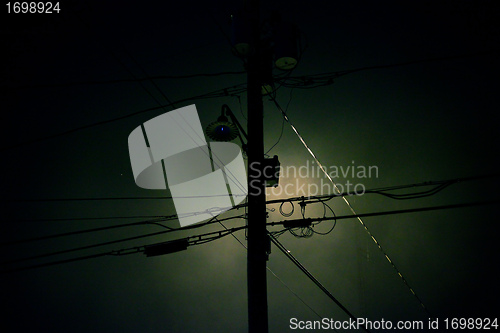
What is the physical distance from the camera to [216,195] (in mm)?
10477

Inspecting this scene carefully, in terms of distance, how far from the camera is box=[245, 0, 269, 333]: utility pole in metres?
4.61

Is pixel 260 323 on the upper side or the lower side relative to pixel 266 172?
lower

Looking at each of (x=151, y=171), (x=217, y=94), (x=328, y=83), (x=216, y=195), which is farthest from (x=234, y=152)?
(x=328, y=83)

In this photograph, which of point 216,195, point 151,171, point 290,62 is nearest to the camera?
point 290,62

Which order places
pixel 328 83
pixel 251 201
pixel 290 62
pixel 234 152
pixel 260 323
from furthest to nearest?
pixel 234 152, pixel 328 83, pixel 290 62, pixel 251 201, pixel 260 323

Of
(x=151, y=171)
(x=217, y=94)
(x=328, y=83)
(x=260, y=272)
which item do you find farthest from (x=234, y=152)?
(x=260, y=272)

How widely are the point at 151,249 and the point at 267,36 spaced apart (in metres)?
4.94

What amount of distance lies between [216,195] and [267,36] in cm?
610

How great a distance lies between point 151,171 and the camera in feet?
39.3

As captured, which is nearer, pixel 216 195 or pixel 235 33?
pixel 235 33

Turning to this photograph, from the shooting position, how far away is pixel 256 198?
5148 millimetres

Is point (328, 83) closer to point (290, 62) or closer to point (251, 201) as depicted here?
point (290, 62)

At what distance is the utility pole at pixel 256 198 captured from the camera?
4.61 meters

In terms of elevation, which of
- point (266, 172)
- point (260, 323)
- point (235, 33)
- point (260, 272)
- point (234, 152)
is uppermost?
point (235, 33)
